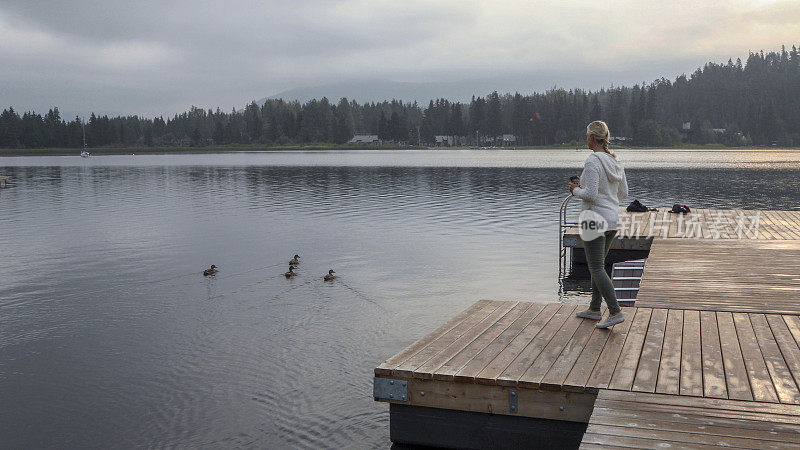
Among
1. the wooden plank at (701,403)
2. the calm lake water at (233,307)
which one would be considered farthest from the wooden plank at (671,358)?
the calm lake water at (233,307)

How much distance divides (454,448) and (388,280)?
10.6 metres

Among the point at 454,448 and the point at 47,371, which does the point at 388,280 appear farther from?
the point at 454,448

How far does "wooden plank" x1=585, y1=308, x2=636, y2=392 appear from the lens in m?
5.83

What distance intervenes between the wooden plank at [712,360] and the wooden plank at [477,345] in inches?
85.2

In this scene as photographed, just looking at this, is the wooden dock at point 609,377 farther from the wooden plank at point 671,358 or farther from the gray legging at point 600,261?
the gray legging at point 600,261

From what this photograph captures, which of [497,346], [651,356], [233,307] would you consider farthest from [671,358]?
[233,307]

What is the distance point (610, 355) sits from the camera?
6.57m

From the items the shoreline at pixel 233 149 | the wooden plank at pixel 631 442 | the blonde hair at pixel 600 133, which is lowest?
the wooden plank at pixel 631 442

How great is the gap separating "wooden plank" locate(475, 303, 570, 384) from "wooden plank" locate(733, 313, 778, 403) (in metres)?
2.02

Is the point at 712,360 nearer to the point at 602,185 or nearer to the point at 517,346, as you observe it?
the point at 517,346

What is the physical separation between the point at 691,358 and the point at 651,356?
368 millimetres

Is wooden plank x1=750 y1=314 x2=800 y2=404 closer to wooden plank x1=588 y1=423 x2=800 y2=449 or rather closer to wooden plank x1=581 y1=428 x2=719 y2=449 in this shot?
wooden plank x1=588 y1=423 x2=800 y2=449

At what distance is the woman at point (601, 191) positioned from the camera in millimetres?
6875

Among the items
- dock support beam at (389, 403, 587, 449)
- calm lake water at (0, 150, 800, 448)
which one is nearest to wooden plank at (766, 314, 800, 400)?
dock support beam at (389, 403, 587, 449)
